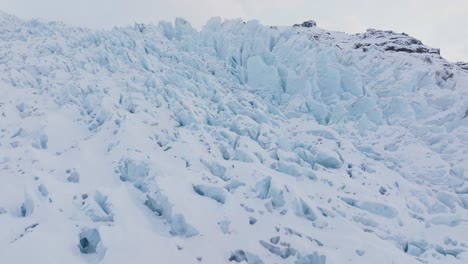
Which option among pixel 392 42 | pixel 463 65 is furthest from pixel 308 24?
pixel 463 65

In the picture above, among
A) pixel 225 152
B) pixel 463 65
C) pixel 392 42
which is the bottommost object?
pixel 225 152

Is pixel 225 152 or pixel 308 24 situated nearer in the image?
pixel 225 152

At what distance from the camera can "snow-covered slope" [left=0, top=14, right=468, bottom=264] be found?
28.3ft

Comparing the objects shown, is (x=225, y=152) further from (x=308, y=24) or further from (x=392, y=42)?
(x=308, y=24)

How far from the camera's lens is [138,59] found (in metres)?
18.8

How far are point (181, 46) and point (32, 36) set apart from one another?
7.84 metres

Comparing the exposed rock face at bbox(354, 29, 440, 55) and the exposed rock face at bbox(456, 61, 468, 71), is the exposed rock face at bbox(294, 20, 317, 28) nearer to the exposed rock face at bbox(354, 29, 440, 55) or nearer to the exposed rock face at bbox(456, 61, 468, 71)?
the exposed rock face at bbox(354, 29, 440, 55)

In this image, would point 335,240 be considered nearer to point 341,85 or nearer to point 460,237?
point 460,237

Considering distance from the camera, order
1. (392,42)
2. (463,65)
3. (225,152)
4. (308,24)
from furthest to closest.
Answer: (308,24), (392,42), (463,65), (225,152)

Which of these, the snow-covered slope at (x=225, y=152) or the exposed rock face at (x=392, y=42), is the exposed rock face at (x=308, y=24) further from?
the snow-covered slope at (x=225, y=152)

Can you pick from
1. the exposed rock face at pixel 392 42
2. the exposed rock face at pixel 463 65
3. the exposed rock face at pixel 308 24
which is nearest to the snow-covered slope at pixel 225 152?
the exposed rock face at pixel 463 65

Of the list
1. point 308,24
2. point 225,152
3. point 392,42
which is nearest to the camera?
point 225,152

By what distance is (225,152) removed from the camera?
1237 cm

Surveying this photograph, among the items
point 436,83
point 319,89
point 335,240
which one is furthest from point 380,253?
point 436,83
